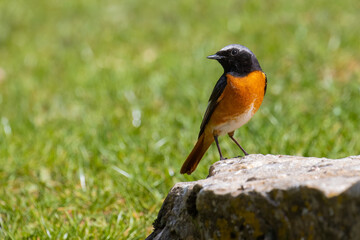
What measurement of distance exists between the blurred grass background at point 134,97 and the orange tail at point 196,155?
517 mm

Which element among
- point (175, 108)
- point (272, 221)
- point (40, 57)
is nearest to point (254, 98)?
point (272, 221)

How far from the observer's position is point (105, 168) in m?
5.00

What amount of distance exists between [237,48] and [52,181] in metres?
2.39

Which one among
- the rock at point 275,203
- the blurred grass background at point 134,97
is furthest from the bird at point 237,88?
the blurred grass background at point 134,97

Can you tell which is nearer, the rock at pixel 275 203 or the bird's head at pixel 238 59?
the rock at pixel 275 203

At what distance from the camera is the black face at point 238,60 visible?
→ 11.4 feet

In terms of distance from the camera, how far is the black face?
3488 millimetres

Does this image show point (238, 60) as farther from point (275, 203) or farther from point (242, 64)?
point (275, 203)

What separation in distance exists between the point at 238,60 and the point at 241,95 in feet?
0.79

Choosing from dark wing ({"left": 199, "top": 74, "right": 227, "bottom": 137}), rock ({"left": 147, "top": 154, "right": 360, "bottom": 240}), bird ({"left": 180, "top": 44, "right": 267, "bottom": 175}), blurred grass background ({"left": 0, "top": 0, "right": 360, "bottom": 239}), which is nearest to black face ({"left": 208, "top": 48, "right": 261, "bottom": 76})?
bird ({"left": 180, "top": 44, "right": 267, "bottom": 175})

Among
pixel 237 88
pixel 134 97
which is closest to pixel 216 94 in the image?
pixel 237 88

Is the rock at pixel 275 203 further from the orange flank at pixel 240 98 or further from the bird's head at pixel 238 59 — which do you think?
the bird's head at pixel 238 59

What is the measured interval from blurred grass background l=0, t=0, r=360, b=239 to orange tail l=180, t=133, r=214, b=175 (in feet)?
1.70

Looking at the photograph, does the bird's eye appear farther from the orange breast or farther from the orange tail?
the orange tail
